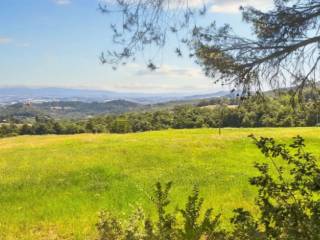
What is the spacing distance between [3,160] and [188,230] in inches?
867

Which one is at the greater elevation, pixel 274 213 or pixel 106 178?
pixel 274 213

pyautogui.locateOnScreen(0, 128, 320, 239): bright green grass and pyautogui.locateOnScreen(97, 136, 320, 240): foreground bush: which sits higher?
pyautogui.locateOnScreen(97, 136, 320, 240): foreground bush

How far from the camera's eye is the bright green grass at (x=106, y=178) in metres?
14.4

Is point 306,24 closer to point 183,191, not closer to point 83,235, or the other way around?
point 83,235

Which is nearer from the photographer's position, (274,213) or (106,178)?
(274,213)

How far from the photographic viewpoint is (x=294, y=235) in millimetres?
5262

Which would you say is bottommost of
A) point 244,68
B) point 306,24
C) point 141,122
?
point 141,122

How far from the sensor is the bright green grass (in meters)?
14.4

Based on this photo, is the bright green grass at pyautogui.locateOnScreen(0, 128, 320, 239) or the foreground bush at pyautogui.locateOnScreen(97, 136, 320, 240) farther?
the bright green grass at pyautogui.locateOnScreen(0, 128, 320, 239)

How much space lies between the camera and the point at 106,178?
2081cm

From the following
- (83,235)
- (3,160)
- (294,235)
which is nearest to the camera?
(294,235)

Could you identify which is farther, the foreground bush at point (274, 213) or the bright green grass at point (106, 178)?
the bright green grass at point (106, 178)

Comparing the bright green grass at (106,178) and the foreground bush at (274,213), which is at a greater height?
the foreground bush at (274,213)

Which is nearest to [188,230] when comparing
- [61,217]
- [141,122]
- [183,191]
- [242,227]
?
[242,227]
